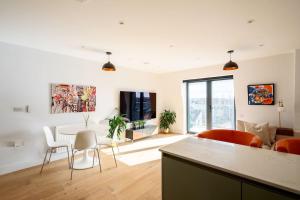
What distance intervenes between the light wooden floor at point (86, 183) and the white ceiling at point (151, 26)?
8.31 ft

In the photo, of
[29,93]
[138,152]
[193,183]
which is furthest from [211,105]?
[29,93]

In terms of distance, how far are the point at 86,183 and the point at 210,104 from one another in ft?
14.8

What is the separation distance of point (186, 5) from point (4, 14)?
239 cm

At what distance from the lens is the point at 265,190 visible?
1.01 metres

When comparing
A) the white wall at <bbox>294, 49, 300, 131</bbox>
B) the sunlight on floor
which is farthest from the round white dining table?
the white wall at <bbox>294, 49, 300, 131</bbox>

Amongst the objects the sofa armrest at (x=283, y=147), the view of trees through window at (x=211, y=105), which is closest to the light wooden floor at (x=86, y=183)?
the sofa armrest at (x=283, y=147)

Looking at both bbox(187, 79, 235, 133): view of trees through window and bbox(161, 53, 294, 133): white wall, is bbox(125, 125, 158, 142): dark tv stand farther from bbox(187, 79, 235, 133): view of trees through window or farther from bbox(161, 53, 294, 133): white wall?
bbox(161, 53, 294, 133): white wall

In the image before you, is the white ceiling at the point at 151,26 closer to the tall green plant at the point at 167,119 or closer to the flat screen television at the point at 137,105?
the flat screen television at the point at 137,105

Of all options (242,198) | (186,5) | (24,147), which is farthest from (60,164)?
(186,5)

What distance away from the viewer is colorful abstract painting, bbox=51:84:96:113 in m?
3.58

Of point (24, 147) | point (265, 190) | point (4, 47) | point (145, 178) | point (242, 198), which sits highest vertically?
point (4, 47)

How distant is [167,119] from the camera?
611cm

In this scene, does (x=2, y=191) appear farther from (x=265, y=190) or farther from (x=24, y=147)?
(x=265, y=190)

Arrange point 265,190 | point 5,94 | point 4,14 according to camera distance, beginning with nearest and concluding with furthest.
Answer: point 265,190 < point 4,14 < point 5,94
